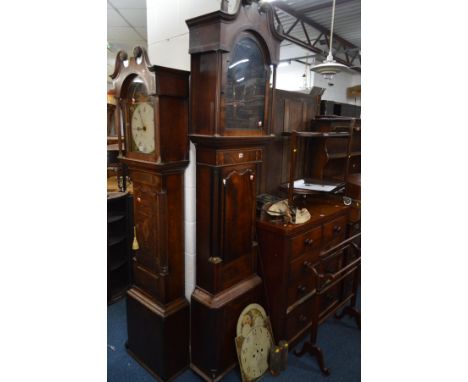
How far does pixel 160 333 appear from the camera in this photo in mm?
1949

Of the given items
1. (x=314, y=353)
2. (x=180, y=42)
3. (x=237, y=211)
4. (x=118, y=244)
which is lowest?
(x=314, y=353)

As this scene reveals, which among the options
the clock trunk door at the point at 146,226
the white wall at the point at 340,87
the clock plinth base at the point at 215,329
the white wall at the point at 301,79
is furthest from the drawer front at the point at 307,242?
the white wall at the point at 340,87

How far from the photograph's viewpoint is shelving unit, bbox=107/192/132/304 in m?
2.81

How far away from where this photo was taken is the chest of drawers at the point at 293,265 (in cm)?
213

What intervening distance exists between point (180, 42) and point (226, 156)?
74 cm

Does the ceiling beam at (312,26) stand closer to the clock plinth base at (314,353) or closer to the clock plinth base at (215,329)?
the clock plinth base at (215,329)

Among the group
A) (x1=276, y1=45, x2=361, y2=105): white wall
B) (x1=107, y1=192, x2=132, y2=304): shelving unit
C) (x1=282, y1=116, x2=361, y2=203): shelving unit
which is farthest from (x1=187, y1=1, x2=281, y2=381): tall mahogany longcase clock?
(x1=276, y1=45, x2=361, y2=105): white wall

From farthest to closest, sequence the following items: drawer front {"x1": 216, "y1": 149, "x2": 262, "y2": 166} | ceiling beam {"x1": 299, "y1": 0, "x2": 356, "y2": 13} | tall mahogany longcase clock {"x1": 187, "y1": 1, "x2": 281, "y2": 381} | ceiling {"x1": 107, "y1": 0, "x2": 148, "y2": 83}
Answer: ceiling beam {"x1": 299, "y1": 0, "x2": 356, "y2": 13} < ceiling {"x1": 107, "y1": 0, "x2": 148, "y2": 83} < drawer front {"x1": 216, "y1": 149, "x2": 262, "y2": 166} < tall mahogany longcase clock {"x1": 187, "y1": 1, "x2": 281, "y2": 381}

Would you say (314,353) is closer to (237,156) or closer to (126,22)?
(237,156)

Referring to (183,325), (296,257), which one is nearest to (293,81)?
(296,257)

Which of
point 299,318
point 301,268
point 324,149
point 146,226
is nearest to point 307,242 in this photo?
point 301,268

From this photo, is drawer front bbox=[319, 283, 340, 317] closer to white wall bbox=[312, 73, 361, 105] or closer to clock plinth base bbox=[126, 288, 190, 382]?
→ clock plinth base bbox=[126, 288, 190, 382]

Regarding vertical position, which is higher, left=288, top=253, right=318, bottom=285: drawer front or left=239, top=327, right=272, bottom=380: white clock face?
left=288, top=253, right=318, bottom=285: drawer front

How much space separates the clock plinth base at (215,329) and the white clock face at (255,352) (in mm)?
95
